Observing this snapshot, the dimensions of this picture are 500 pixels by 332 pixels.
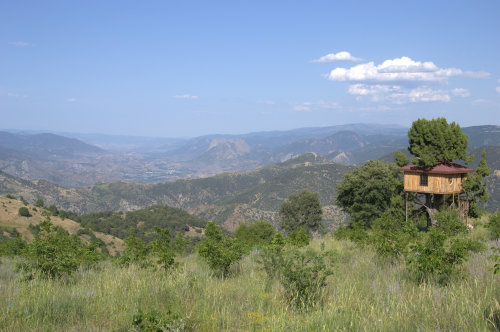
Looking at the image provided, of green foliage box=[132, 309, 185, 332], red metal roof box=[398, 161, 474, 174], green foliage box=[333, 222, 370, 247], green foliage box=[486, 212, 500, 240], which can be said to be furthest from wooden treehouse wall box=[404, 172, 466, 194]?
green foliage box=[132, 309, 185, 332]

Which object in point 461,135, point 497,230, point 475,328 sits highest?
point 461,135

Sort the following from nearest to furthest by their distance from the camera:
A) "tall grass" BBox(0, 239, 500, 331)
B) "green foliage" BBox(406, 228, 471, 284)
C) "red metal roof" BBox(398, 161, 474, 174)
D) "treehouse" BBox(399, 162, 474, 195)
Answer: "tall grass" BBox(0, 239, 500, 331)
"green foliage" BBox(406, 228, 471, 284)
"red metal roof" BBox(398, 161, 474, 174)
"treehouse" BBox(399, 162, 474, 195)

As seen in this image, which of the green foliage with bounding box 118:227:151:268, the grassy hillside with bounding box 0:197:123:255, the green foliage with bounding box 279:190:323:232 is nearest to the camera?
the green foliage with bounding box 118:227:151:268

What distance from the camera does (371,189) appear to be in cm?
3384

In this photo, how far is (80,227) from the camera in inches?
2608

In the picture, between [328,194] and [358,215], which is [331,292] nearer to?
[358,215]

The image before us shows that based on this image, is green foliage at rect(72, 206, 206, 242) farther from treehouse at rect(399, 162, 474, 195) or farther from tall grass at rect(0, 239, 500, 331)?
tall grass at rect(0, 239, 500, 331)

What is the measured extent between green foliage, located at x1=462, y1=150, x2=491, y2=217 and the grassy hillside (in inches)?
1917

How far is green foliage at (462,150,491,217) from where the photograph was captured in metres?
23.1

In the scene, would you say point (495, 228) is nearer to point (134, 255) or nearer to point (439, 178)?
point (439, 178)

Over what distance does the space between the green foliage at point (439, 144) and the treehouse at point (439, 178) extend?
0.50m

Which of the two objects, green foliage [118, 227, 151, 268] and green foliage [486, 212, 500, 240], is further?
green foliage [486, 212, 500, 240]

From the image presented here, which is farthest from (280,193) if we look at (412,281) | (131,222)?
(412,281)

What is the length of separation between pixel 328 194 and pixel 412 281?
128 meters
